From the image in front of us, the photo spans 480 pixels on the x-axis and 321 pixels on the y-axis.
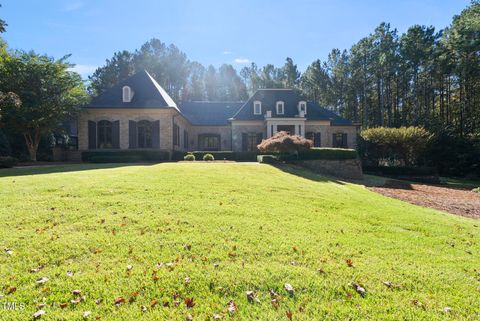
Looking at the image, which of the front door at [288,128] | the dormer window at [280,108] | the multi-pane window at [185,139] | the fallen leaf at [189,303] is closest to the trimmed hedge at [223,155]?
the multi-pane window at [185,139]

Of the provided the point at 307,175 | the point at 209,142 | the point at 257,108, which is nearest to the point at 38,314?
the point at 307,175

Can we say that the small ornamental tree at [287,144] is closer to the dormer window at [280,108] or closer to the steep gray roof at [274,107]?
the steep gray roof at [274,107]

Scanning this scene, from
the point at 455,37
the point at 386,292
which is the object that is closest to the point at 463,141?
the point at 455,37

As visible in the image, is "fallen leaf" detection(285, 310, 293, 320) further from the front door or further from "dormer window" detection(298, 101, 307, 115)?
"dormer window" detection(298, 101, 307, 115)

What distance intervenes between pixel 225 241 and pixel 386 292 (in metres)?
2.36

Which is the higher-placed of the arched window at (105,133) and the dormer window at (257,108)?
the dormer window at (257,108)

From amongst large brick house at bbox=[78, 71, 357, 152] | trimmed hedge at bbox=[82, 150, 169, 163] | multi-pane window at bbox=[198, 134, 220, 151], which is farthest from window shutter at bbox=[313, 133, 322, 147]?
trimmed hedge at bbox=[82, 150, 169, 163]

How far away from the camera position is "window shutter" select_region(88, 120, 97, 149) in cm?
2412

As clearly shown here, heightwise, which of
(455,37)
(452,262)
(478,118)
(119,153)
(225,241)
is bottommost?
(452,262)

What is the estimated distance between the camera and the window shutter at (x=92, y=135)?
24.1m

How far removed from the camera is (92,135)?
79.3 ft

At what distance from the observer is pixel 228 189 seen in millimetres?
9219

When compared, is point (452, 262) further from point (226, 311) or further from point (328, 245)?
point (226, 311)

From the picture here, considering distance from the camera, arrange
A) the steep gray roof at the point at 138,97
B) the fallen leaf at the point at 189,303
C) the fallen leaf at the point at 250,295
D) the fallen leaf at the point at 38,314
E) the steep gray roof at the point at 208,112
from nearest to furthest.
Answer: the fallen leaf at the point at 38,314 → the fallen leaf at the point at 189,303 → the fallen leaf at the point at 250,295 → the steep gray roof at the point at 138,97 → the steep gray roof at the point at 208,112
